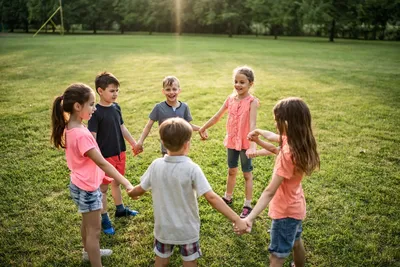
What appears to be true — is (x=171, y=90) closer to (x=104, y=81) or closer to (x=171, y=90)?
(x=171, y=90)

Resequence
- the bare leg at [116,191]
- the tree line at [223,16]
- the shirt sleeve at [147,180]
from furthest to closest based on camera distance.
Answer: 1. the tree line at [223,16]
2. the bare leg at [116,191]
3. the shirt sleeve at [147,180]

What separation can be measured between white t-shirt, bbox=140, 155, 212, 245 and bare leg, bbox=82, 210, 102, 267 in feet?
2.41

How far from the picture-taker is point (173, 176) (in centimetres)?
226

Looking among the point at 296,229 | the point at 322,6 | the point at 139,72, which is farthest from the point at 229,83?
the point at 322,6

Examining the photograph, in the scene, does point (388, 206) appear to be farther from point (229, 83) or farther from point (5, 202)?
point (229, 83)

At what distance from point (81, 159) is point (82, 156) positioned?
0.03 meters

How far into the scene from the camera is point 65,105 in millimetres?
2730

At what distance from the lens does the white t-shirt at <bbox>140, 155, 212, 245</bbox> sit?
2260 mm

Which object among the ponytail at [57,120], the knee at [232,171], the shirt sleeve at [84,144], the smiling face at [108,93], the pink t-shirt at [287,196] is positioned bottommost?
the knee at [232,171]

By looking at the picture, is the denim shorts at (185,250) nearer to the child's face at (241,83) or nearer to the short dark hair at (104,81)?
the short dark hair at (104,81)

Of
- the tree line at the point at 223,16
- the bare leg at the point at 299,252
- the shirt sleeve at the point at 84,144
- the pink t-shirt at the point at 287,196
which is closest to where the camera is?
the pink t-shirt at the point at 287,196

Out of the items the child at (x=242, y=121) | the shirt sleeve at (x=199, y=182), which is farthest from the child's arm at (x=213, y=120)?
the shirt sleeve at (x=199, y=182)

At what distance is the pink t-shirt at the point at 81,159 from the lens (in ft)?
8.69

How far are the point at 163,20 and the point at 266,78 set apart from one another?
177 ft
